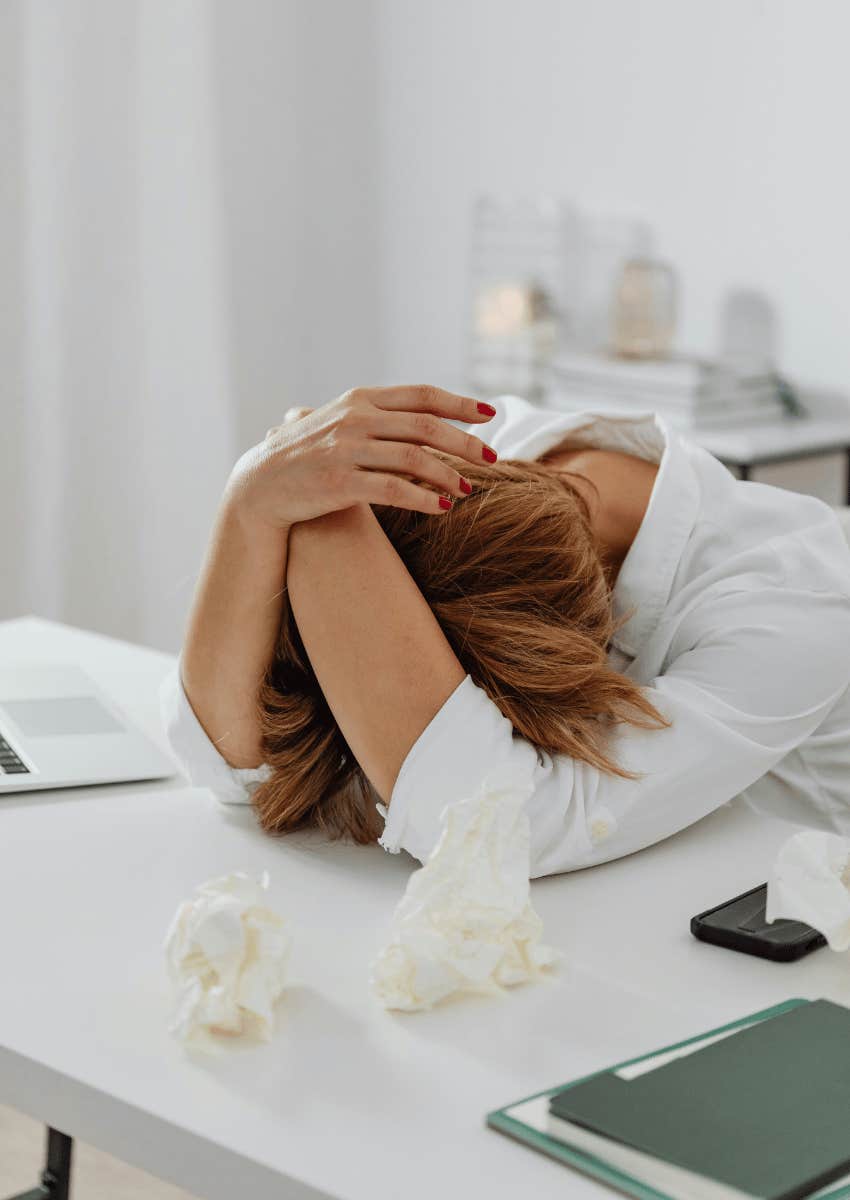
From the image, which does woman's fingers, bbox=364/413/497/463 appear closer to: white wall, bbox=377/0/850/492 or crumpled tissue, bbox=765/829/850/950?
crumpled tissue, bbox=765/829/850/950

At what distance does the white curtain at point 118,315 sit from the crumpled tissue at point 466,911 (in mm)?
1920

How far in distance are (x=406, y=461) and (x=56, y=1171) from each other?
65 cm

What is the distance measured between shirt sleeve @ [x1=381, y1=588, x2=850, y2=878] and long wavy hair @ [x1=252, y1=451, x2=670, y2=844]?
2 cm

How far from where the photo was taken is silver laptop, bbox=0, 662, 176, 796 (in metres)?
1.18

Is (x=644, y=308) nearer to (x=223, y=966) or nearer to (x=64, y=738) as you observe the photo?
(x=64, y=738)

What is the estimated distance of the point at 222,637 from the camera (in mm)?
1077

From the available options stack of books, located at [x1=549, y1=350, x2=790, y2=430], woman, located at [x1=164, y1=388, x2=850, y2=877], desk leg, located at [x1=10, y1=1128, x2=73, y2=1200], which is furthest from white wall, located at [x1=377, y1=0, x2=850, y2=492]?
desk leg, located at [x1=10, y1=1128, x2=73, y2=1200]

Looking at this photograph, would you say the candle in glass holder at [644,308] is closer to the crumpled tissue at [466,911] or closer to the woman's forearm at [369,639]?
the woman's forearm at [369,639]

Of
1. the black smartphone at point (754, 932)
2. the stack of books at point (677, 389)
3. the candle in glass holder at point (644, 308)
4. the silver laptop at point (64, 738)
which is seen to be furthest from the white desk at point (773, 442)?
the black smartphone at point (754, 932)

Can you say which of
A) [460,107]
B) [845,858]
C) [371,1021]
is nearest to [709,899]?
[845,858]

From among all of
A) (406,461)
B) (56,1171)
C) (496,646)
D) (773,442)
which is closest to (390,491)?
(406,461)

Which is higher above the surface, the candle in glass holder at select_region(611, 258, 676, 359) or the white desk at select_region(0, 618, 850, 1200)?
the candle in glass holder at select_region(611, 258, 676, 359)

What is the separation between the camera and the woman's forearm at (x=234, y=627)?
1048 mm

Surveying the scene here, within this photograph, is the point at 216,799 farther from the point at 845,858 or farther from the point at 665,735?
the point at 845,858
